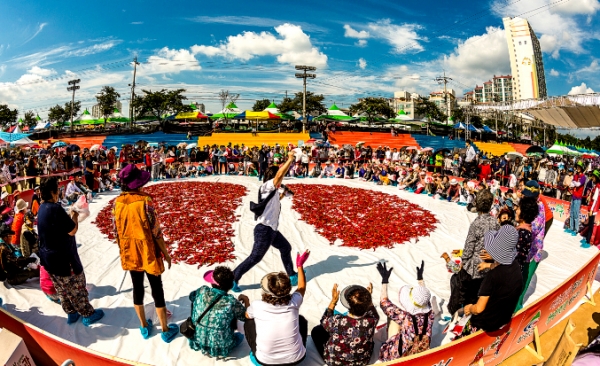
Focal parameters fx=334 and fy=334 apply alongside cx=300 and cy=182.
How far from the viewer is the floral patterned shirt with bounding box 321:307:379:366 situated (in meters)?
3.06

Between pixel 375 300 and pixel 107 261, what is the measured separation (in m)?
4.74

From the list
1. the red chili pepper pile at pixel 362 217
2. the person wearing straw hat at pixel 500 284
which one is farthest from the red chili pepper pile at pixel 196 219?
the person wearing straw hat at pixel 500 284

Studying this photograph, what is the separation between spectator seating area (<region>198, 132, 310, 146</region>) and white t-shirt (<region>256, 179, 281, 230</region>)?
2792 centimetres

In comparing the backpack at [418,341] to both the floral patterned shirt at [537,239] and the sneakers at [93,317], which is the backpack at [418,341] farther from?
the sneakers at [93,317]

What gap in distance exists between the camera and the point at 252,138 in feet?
110

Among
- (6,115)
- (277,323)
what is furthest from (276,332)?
(6,115)

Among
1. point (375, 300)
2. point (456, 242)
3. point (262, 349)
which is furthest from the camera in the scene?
point (456, 242)

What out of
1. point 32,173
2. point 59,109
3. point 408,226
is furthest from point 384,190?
point 59,109

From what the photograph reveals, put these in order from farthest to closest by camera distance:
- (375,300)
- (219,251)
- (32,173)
→ (32,173) < (219,251) < (375,300)

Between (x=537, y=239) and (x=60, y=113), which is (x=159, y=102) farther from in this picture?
(x=537, y=239)

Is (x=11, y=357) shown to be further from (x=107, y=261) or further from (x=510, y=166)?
(x=510, y=166)

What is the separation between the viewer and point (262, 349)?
301 centimetres

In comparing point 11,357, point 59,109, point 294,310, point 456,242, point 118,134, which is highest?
point 59,109

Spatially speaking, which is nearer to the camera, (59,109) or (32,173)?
(32,173)
